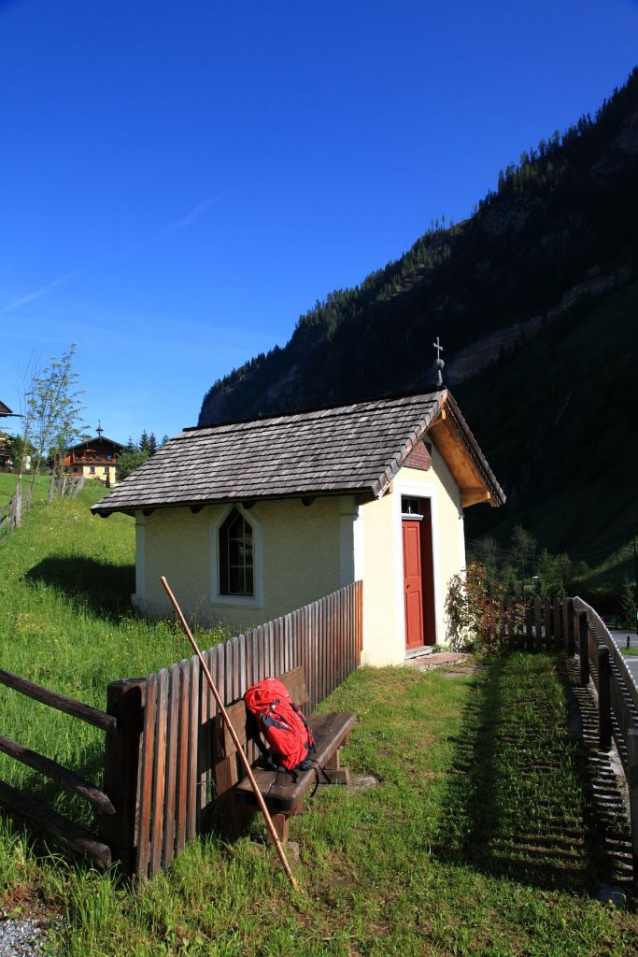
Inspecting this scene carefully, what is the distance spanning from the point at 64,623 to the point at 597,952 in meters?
8.43

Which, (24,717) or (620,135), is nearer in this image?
(24,717)

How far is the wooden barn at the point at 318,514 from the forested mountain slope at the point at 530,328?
8108cm

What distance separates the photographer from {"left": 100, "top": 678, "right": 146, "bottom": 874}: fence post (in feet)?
11.6

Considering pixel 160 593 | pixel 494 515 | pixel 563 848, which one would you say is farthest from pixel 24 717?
pixel 494 515

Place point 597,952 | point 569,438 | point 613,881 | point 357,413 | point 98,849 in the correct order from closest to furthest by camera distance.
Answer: point 597,952
point 98,849
point 613,881
point 357,413
point 569,438

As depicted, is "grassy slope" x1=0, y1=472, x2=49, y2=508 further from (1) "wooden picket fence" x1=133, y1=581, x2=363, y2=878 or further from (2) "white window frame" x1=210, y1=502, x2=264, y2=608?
(1) "wooden picket fence" x1=133, y1=581, x2=363, y2=878

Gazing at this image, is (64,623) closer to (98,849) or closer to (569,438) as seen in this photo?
(98,849)

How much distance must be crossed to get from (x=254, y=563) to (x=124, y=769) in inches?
277

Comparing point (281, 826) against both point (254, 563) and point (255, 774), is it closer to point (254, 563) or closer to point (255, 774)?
point (255, 774)

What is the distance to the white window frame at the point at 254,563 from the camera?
10.5 metres

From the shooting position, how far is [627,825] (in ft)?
14.8

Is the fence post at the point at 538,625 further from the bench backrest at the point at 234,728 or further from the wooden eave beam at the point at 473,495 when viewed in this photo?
the bench backrest at the point at 234,728

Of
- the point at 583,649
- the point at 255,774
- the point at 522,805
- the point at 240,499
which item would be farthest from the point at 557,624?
the point at 255,774

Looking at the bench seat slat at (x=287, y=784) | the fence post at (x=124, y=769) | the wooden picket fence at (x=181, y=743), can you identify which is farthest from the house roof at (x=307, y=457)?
the fence post at (x=124, y=769)
